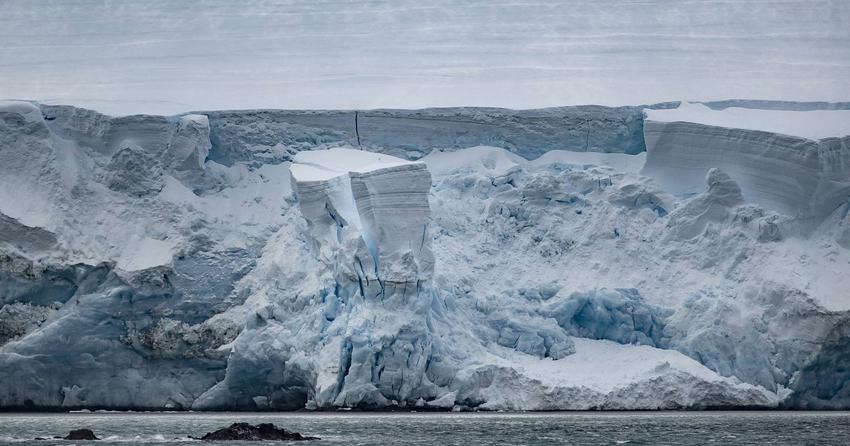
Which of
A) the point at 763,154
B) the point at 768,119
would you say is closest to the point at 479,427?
the point at 763,154

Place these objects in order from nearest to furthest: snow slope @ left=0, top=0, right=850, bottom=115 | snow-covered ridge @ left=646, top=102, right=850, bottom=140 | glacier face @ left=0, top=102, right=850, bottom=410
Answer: glacier face @ left=0, top=102, right=850, bottom=410 → snow-covered ridge @ left=646, top=102, right=850, bottom=140 → snow slope @ left=0, top=0, right=850, bottom=115

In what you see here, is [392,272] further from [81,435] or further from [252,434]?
[81,435]

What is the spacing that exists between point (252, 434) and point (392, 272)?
379cm

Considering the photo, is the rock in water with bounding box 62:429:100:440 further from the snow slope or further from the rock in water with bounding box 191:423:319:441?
the snow slope

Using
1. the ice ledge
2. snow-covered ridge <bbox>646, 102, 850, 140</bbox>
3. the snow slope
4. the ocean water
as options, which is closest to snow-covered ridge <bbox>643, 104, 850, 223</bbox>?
snow-covered ridge <bbox>646, 102, 850, 140</bbox>

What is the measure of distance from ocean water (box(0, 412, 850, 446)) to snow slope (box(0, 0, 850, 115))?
5246mm

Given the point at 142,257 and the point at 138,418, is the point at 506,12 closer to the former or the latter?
the point at 142,257

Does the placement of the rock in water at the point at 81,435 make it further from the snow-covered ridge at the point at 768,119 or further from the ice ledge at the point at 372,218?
the snow-covered ridge at the point at 768,119

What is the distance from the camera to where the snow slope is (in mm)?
27547

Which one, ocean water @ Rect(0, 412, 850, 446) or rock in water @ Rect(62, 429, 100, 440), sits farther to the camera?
rock in water @ Rect(62, 429, 100, 440)

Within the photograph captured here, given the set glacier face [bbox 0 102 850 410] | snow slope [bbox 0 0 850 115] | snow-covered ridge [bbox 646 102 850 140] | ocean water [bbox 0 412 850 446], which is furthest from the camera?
snow slope [bbox 0 0 850 115]

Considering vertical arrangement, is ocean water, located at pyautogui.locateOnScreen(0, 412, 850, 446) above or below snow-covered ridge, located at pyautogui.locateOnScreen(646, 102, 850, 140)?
below

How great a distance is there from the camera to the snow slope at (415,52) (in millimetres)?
27547

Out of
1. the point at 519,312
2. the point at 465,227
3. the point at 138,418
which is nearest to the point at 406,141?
the point at 465,227
